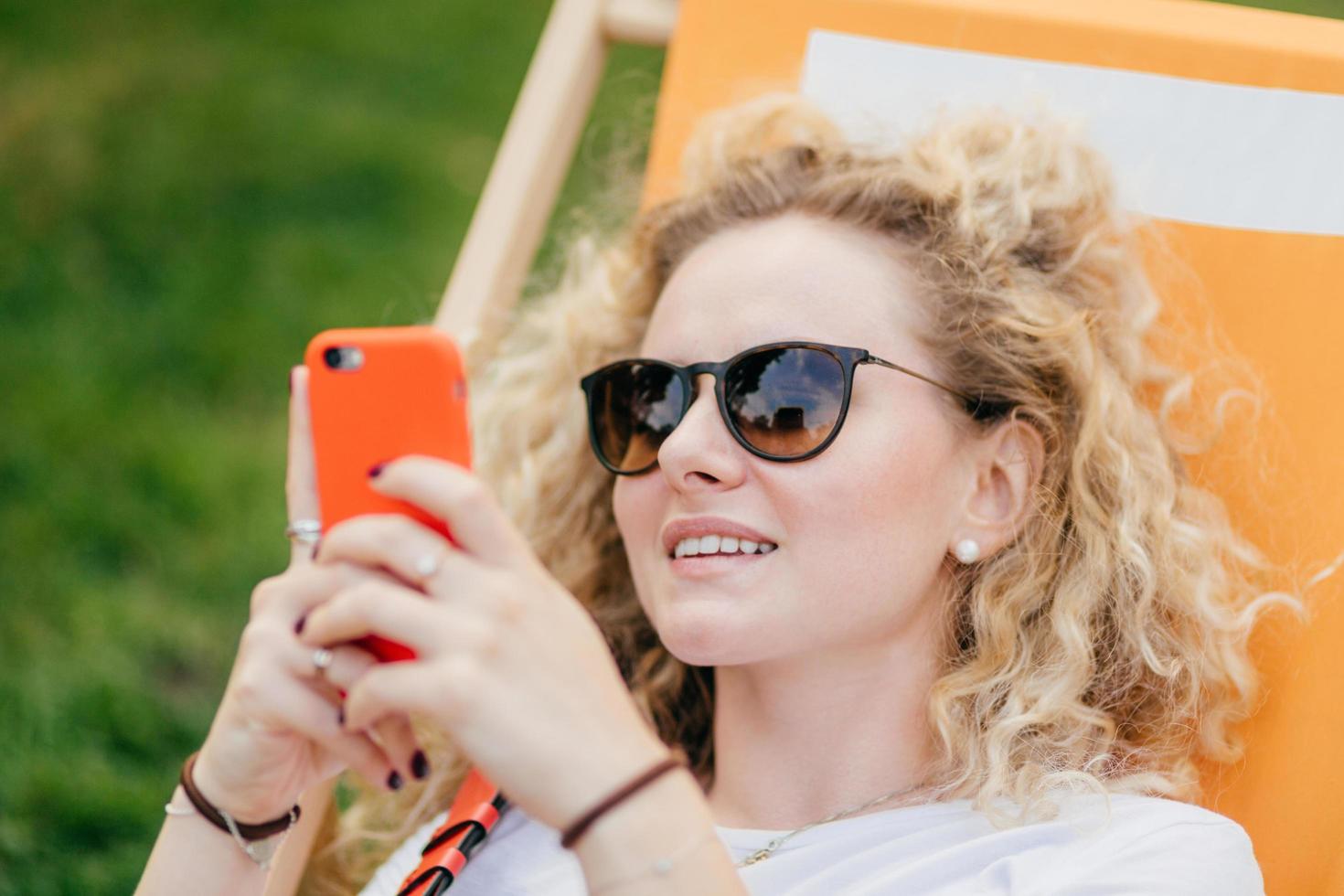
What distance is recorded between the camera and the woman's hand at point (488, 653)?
3.98 feet

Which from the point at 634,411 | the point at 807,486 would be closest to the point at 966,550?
the point at 807,486

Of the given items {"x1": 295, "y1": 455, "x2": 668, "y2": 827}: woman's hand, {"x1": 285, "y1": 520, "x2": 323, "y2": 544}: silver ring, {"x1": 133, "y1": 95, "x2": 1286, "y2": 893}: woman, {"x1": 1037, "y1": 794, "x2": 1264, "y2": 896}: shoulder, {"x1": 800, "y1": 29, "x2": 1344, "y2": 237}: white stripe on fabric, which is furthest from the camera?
{"x1": 800, "y1": 29, "x2": 1344, "y2": 237}: white stripe on fabric

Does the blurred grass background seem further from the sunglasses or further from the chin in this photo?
the chin

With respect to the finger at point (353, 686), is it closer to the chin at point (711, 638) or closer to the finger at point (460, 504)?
the finger at point (460, 504)

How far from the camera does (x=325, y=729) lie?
1392 millimetres

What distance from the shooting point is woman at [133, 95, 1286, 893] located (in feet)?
5.69

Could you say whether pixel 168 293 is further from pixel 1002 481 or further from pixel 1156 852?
pixel 1156 852

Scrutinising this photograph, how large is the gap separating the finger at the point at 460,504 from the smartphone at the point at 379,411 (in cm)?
5

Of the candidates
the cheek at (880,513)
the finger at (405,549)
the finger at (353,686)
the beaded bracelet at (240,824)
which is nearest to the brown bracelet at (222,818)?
the beaded bracelet at (240,824)

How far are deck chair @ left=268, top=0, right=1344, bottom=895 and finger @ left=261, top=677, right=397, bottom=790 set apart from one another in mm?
728

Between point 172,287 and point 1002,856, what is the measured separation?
11.3ft

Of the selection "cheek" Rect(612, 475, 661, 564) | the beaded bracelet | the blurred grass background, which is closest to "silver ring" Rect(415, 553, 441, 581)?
the beaded bracelet

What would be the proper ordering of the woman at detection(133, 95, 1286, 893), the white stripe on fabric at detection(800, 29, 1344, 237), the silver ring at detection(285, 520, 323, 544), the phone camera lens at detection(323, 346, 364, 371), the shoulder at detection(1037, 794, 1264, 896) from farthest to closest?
the white stripe on fabric at detection(800, 29, 1344, 237) < the woman at detection(133, 95, 1286, 893) < the shoulder at detection(1037, 794, 1264, 896) < the silver ring at detection(285, 520, 323, 544) < the phone camera lens at detection(323, 346, 364, 371)

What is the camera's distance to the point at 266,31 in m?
5.76
